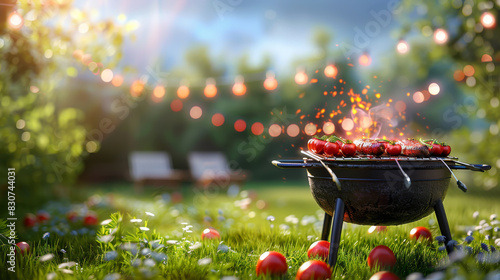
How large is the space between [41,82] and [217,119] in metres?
8.35

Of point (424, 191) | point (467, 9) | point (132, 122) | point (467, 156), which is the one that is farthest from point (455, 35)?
point (132, 122)

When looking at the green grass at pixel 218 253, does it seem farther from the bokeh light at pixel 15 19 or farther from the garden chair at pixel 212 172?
the garden chair at pixel 212 172

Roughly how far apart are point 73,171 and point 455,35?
7621 millimetres

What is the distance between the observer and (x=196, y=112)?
13695 millimetres

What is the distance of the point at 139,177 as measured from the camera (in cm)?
1066

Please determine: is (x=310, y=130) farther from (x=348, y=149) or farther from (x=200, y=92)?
(x=200, y=92)

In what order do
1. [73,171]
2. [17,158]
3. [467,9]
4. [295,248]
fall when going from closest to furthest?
1. [295,248]
2. [17,158]
3. [73,171]
4. [467,9]

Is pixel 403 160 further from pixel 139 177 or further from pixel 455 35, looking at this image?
pixel 139 177

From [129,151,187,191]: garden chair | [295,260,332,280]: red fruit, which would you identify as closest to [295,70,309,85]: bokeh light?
[295,260,332,280]: red fruit

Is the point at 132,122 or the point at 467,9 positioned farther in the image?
the point at 132,122

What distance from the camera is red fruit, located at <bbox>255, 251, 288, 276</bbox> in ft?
9.04

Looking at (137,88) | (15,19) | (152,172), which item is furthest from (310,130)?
(152,172)

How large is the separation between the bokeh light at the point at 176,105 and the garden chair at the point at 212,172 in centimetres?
227

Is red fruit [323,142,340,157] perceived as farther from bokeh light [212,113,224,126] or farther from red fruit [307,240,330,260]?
bokeh light [212,113,224,126]
